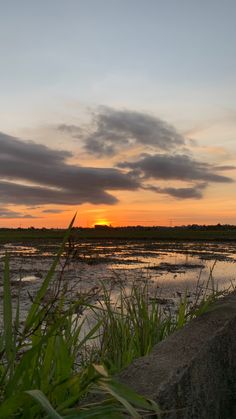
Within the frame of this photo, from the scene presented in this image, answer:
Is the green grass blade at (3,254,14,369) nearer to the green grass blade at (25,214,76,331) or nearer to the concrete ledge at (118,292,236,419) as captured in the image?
the green grass blade at (25,214,76,331)

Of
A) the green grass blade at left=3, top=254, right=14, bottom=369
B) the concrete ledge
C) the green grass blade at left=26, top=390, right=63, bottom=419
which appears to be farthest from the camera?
the concrete ledge

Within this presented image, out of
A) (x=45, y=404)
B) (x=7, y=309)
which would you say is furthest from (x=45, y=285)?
(x=45, y=404)

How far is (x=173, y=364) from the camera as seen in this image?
2.05 m

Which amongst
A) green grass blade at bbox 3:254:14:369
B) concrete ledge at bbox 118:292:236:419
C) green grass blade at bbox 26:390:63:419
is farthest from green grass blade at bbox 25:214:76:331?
concrete ledge at bbox 118:292:236:419

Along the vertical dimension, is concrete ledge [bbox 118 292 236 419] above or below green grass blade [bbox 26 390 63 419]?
below

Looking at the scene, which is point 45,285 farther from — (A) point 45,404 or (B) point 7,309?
(A) point 45,404

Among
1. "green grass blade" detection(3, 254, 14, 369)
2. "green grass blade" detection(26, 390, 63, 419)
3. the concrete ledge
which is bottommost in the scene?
the concrete ledge

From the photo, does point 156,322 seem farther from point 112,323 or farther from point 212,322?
point 212,322

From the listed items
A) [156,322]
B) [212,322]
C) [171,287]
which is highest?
[212,322]

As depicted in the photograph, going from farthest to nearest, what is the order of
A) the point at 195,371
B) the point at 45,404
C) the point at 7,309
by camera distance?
the point at 195,371 → the point at 7,309 → the point at 45,404

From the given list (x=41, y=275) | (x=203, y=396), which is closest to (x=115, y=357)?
(x=203, y=396)

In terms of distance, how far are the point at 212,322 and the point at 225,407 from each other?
0.50 meters

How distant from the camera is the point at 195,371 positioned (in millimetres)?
2178

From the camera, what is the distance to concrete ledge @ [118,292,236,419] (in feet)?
6.10
